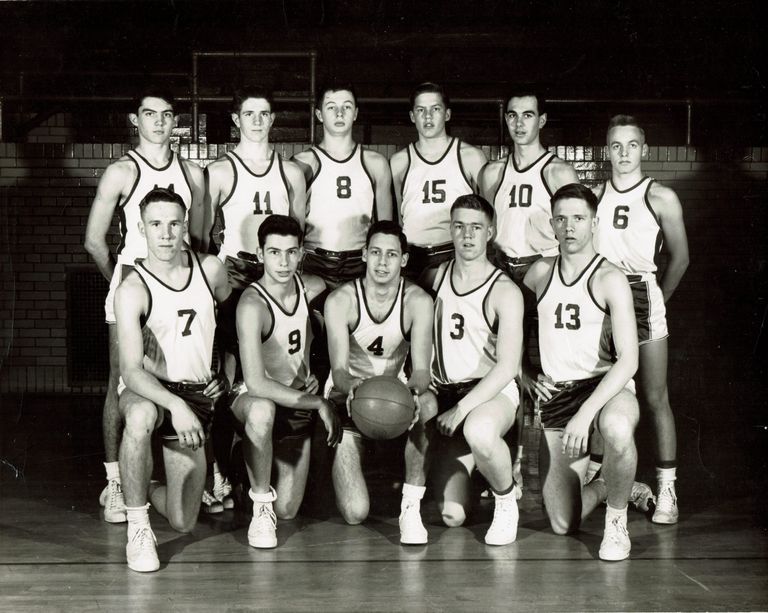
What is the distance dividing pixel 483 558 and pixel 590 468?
1.11 m

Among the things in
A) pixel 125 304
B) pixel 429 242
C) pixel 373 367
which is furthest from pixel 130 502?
pixel 429 242

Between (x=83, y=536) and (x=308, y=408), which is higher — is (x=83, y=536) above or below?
below

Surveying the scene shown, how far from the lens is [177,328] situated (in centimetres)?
404

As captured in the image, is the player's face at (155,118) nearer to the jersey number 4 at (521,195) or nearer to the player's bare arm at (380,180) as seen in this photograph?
the player's bare arm at (380,180)

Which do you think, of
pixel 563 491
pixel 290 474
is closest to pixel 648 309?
pixel 563 491

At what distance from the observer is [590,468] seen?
4586 mm

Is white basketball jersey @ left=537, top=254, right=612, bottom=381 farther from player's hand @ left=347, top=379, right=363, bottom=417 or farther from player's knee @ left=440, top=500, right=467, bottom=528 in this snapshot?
player's hand @ left=347, top=379, right=363, bottom=417

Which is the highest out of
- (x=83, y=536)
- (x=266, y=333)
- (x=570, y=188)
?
(x=570, y=188)

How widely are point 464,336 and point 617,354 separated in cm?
73

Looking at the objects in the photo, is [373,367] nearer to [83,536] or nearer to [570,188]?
[570,188]

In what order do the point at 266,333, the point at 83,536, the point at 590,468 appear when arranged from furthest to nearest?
1. the point at 590,468
2. the point at 266,333
3. the point at 83,536

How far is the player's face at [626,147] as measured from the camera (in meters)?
4.52

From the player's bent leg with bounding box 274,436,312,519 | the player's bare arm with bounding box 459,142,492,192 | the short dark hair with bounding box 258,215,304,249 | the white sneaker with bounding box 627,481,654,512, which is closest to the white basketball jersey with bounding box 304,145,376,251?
the player's bare arm with bounding box 459,142,492,192

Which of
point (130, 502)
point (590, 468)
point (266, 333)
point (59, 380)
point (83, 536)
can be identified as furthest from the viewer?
point (59, 380)
